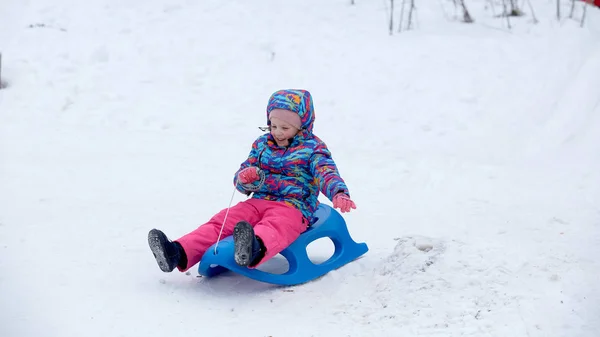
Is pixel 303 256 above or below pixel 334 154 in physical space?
above

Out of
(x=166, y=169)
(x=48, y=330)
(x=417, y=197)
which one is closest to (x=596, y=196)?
(x=417, y=197)

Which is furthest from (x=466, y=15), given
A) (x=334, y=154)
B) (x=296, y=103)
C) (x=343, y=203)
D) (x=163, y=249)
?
(x=163, y=249)

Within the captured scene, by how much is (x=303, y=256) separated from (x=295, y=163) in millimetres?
477

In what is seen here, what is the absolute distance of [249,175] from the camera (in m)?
3.64

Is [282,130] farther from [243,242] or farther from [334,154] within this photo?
[334,154]

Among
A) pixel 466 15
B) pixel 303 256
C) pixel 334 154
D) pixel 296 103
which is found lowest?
pixel 334 154

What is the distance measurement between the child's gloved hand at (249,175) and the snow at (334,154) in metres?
0.53

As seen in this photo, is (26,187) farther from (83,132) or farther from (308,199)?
(308,199)

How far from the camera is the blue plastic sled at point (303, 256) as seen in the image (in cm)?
337

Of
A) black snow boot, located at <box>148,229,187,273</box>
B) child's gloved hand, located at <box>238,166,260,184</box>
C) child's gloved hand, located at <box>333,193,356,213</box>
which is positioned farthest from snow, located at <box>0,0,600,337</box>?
child's gloved hand, located at <box>238,166,260,184</box>

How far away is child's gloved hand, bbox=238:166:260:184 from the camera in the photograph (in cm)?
363

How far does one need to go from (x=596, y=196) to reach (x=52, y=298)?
3363mm

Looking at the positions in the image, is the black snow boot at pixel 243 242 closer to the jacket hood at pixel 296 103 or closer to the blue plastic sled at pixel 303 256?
the blue plastic sled at pixel 303 256

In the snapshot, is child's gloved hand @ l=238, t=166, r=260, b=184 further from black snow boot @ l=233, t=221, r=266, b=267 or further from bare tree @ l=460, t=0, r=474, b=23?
bare tree @ l=460, t=0, r=474, b=23
